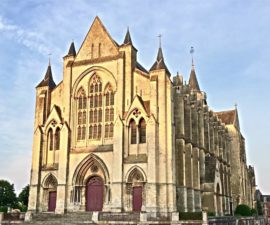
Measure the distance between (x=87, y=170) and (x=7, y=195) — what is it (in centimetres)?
3554

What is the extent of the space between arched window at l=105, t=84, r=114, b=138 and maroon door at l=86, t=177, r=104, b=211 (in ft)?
15.4

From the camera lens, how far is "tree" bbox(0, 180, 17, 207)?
217ft

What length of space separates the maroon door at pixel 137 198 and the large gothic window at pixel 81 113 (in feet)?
26.6

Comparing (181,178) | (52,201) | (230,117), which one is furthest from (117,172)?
(230,117)

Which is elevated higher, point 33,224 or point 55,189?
point 55,189

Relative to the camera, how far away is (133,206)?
34125 millimetres

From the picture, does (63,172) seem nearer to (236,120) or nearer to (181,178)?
(181,178)

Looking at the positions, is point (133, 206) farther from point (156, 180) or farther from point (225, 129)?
point (225, 129)

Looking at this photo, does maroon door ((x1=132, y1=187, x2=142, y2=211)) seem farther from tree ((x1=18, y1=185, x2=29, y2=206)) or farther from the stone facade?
tree ((x1=18, y1=185, x2=29, y2=206))

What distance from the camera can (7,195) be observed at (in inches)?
2628

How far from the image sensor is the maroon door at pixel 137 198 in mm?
33947

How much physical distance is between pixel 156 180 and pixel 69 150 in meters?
10.2

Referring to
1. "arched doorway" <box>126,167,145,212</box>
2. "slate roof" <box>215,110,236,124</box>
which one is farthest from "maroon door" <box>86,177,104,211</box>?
"slate roof" <box>215,110,236,124</box>

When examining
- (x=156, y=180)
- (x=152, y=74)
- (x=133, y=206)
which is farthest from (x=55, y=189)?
(x=152, y=74)
